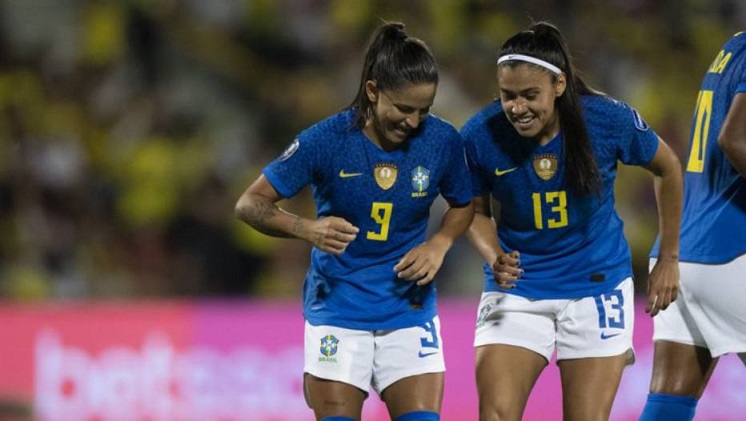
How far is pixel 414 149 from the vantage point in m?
4.55

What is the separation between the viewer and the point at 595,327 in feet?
15.1

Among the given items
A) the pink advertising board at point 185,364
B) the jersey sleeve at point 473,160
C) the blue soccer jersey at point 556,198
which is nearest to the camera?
the blue soccer jersey at point 556,198

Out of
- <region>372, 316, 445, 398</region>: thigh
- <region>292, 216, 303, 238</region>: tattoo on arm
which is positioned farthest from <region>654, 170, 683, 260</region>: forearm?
<region>292, 216, 303, 238</region>: tattoo on arm

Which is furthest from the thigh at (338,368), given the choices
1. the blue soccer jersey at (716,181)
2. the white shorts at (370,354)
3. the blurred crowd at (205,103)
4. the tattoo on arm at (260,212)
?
the blurred crowd at (205,103)

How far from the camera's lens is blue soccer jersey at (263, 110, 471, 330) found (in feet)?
14.8

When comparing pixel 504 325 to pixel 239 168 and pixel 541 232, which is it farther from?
pixel 239 168

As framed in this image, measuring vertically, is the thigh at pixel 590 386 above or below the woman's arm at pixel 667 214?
below

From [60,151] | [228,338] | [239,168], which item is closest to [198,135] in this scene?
[239,168]

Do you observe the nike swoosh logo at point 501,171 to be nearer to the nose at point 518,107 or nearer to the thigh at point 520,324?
the nose at point 518,107

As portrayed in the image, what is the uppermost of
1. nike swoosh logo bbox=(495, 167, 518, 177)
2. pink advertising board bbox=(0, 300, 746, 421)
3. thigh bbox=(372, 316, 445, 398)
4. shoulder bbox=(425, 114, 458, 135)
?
shoulder bbox=(425, 114, 458, 135)

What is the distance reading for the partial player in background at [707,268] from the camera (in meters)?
4.61

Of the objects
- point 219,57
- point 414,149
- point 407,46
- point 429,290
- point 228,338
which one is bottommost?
point 228,338

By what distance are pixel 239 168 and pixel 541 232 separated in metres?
5.28

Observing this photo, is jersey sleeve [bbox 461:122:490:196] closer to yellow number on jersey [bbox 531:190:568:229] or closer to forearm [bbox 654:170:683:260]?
yellow number on jersey [bbox 531:190:568:229]
